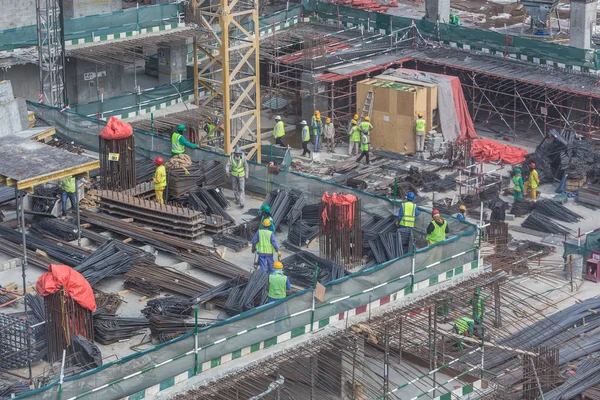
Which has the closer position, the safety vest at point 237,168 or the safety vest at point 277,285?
the safety vest at point 277,285

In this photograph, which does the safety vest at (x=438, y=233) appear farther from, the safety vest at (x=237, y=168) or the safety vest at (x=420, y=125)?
the safety vest at (x=420, y=125)

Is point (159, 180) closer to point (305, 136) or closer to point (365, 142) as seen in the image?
point (365, 142)

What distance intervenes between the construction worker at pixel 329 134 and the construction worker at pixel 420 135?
9.26ft

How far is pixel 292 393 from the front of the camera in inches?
1046

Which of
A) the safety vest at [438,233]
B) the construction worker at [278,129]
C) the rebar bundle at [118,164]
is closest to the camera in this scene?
the safety vest at [438,233]

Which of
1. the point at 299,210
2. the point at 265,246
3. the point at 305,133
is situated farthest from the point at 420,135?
the point at 265,246

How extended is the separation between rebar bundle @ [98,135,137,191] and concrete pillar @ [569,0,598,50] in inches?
841

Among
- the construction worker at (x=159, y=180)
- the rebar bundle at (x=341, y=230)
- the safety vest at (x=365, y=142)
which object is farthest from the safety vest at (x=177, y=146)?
the safety vest at (x=365, y=142)

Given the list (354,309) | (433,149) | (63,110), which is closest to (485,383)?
(354,309)

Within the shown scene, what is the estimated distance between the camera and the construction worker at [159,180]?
32.2 meters

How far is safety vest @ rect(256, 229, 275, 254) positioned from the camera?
28.6m

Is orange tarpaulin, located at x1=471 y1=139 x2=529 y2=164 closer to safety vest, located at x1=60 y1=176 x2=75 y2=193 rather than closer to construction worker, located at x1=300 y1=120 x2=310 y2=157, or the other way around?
construction worker, located at x1=300 y1=120 x2=310 y2=157

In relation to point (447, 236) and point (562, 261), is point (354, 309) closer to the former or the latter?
point (447, 236)

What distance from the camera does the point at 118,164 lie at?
33.1 m
